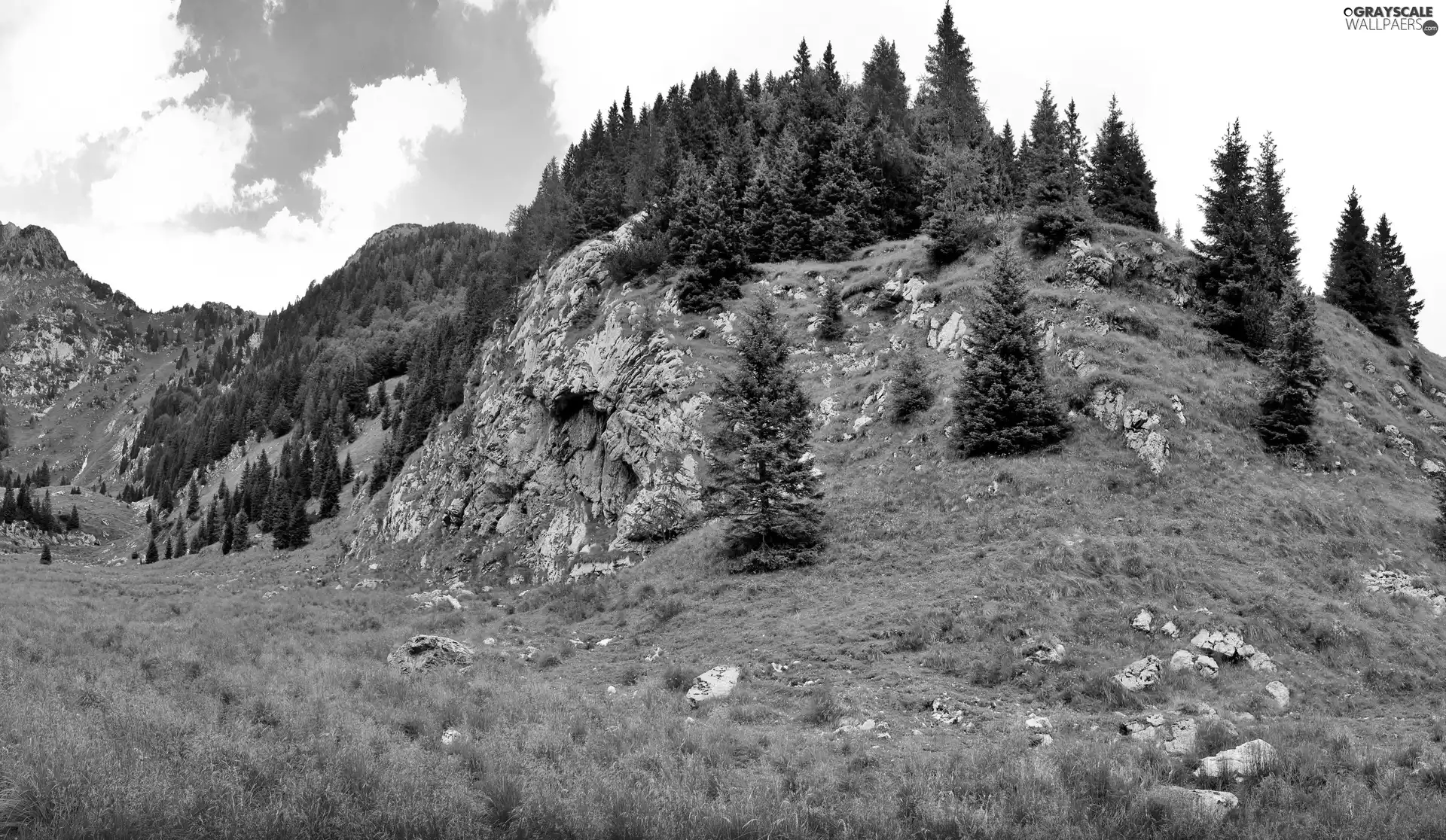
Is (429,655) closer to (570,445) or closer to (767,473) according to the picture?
(767,473)

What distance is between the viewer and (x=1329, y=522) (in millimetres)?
19094

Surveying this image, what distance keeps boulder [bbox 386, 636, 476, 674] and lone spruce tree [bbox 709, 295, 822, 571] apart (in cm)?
888

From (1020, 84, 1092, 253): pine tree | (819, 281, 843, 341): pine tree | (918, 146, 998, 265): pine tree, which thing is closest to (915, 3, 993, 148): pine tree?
(918, 146, 998, 265): pine tree

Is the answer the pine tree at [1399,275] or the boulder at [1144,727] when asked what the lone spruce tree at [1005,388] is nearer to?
the boulder at [1144,727]

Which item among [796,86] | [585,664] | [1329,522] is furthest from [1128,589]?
[796,86]

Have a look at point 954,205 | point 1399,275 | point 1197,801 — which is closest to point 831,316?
point 954,205

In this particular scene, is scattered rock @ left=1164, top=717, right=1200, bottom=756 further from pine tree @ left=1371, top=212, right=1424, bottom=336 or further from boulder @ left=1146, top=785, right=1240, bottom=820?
pine tree @ left=1371, top=212, right=1424, bottom=336

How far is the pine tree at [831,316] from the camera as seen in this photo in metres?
35.4

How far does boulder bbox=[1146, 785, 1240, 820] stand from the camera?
23.6 feet

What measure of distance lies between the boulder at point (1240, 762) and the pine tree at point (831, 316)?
28.1 metres

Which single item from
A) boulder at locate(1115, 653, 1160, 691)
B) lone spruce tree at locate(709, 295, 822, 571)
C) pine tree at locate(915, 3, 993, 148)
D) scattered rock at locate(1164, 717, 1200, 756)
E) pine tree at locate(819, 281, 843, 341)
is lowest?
scattered rock at locate(1164, 717, 1200, 756)

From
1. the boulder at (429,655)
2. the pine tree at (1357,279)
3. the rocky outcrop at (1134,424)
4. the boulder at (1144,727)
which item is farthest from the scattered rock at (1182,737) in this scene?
the pine tree at (1357,279)

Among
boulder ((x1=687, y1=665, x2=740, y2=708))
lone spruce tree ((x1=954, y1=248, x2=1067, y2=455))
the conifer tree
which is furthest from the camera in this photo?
the conifer tree

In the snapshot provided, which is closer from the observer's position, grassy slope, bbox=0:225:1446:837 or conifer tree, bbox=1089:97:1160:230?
grassy slope, bbox=0:225:1446:837
